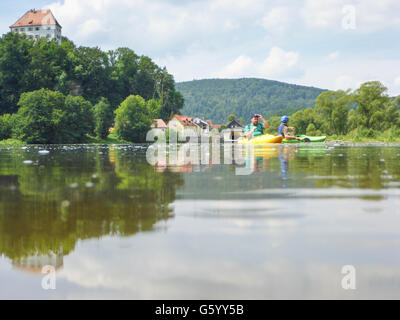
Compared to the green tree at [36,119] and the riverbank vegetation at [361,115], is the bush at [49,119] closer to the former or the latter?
the green tree at [36,119]

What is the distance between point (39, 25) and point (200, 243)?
5802 inches

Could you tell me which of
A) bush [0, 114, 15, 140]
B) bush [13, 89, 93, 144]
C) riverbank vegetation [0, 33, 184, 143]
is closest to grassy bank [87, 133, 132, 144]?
riverbank vegetation [0, 33, 184, 143]

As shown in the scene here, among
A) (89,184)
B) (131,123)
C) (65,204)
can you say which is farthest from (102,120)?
(65,204)

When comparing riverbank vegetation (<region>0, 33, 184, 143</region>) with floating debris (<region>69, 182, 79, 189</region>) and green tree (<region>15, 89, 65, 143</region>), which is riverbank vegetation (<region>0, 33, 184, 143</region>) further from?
floating debris (<region>69, 182, 79, 189</region>)

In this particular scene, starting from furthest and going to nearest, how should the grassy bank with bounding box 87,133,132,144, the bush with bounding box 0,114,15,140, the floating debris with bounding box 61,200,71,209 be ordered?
1. the grassy bank with bounding box 87,133,132,144
2. the bush with bounding box 0,114,15,140
3. the floating debris with bounding box 61,200,71,209

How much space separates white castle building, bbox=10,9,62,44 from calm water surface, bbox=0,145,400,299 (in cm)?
13807

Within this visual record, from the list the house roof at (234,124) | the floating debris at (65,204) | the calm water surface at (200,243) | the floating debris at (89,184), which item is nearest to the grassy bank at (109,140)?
the floating debris at (89,184)

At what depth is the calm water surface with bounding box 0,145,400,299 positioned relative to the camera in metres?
2.52

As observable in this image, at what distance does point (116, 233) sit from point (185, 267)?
3.58 feet

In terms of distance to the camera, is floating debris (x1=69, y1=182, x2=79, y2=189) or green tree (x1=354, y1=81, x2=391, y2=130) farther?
green tree (x1=354, y1=81, x2=391, y2=130)

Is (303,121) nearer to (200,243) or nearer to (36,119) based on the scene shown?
(36,119)

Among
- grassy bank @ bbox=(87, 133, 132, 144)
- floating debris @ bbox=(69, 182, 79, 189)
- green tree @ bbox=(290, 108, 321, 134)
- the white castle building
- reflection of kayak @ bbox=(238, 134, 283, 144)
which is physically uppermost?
the white castle building

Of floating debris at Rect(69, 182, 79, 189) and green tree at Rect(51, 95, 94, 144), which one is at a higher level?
green tree at Rect(51, 95, 94, 144)
